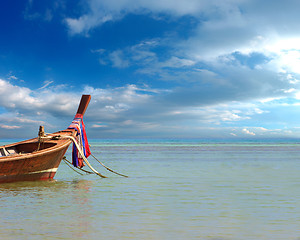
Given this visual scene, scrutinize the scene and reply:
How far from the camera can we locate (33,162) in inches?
518

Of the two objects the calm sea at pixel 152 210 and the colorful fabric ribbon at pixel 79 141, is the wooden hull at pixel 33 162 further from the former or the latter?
the colorful fabric ribbon at pixel 79 141

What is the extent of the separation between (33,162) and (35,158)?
0.24m

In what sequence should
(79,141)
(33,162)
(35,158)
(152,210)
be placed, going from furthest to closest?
(79,141)
(33,162)
(35,158)
(152,210)

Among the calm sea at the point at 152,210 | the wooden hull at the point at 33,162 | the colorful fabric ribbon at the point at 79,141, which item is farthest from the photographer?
the colorful fabric ribbon at the point at 79,141

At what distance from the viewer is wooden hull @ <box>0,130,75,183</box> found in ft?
40.3

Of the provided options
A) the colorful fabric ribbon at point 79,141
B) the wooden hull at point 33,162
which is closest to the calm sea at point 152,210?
the wooden hull at point 33,162

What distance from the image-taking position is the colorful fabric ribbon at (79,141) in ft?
53.8

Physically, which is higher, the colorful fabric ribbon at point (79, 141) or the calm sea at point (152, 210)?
the colorful fabric ribbon at point (79, 141)

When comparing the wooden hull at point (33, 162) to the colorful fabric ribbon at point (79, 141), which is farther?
the colorful fabric ribbon at point (79, 141)

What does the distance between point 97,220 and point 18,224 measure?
1739 mm

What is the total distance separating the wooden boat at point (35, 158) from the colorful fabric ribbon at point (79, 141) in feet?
1.54

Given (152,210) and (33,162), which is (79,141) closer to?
(33,162)

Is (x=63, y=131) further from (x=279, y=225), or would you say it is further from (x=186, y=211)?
(x=279, y=225)

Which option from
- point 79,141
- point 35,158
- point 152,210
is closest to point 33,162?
point 35,158
